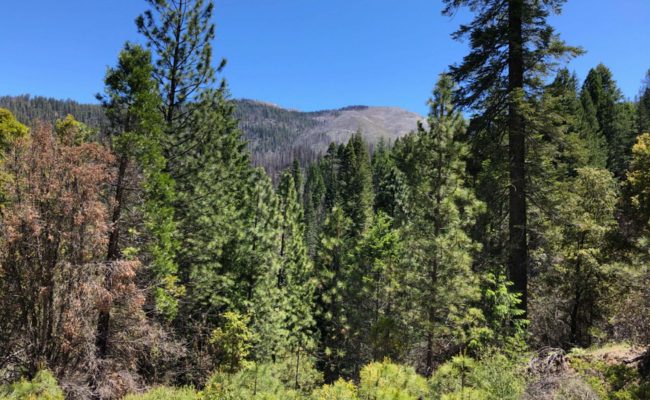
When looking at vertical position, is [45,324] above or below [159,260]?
below

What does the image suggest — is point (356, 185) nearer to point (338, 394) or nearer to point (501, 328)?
point (501, 328)

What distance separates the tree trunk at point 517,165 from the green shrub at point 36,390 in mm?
10510

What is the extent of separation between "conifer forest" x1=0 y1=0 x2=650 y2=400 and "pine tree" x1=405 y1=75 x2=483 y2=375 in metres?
0.06

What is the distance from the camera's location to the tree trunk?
968 cm

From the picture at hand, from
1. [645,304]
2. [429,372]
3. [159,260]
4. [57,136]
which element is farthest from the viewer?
[429,372]

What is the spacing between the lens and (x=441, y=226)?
1052 cm

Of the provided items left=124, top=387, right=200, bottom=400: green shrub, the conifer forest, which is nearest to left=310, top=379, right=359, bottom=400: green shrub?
the conifer forest

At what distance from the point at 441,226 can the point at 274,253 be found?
9059 mm

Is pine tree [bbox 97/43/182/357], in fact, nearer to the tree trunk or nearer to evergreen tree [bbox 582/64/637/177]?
the tree trunk

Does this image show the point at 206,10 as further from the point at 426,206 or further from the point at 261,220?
the point at 426,206

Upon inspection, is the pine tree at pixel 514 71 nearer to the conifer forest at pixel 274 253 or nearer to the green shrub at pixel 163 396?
the conifer forest at pixel 274 253

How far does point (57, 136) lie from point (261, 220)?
9.18m

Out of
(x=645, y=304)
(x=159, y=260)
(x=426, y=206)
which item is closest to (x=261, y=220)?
(x=159, y=260)

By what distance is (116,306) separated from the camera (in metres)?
8.55
